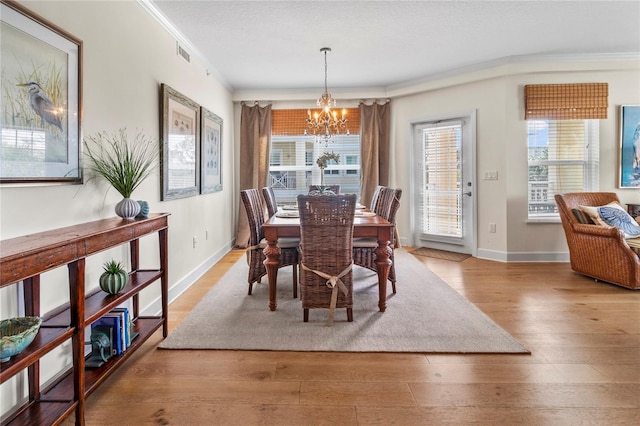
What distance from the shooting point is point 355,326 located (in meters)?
2.52

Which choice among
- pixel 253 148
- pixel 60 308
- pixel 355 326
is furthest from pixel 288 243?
pixel 253 148

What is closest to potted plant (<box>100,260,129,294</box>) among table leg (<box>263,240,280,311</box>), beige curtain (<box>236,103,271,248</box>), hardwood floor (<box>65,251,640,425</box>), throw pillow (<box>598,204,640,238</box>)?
hardwood floor (<box>65,251,640,425</box>)

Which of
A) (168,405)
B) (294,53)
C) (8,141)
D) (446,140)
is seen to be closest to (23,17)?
(8,141)

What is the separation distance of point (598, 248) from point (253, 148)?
461 centimetres

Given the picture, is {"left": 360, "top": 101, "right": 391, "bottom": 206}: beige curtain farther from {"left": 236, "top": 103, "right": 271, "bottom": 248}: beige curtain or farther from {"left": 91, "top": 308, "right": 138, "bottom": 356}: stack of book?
{"left": 91, "top": 308, "right": 138, "bottom": 356}: stack of book

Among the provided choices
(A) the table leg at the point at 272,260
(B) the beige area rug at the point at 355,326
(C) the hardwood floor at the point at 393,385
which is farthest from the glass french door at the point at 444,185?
(A) the table leg at the point at 272,260

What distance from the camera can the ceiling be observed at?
298 centimetres

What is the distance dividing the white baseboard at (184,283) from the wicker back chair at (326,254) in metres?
1.24

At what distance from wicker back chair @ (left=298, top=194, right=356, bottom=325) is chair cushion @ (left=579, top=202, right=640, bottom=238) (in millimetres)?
2888

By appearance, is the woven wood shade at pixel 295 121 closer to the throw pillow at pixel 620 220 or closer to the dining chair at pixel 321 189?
the dining chair at pixel 321 189

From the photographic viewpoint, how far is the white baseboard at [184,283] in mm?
2782

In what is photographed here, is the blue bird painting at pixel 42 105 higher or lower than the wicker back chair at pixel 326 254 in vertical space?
higher

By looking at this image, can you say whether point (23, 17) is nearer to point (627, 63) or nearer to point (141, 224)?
point (141, 224)

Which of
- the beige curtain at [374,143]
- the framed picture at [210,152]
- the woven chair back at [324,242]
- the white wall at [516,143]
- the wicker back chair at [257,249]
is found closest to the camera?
the woven chair back at [324,242]
